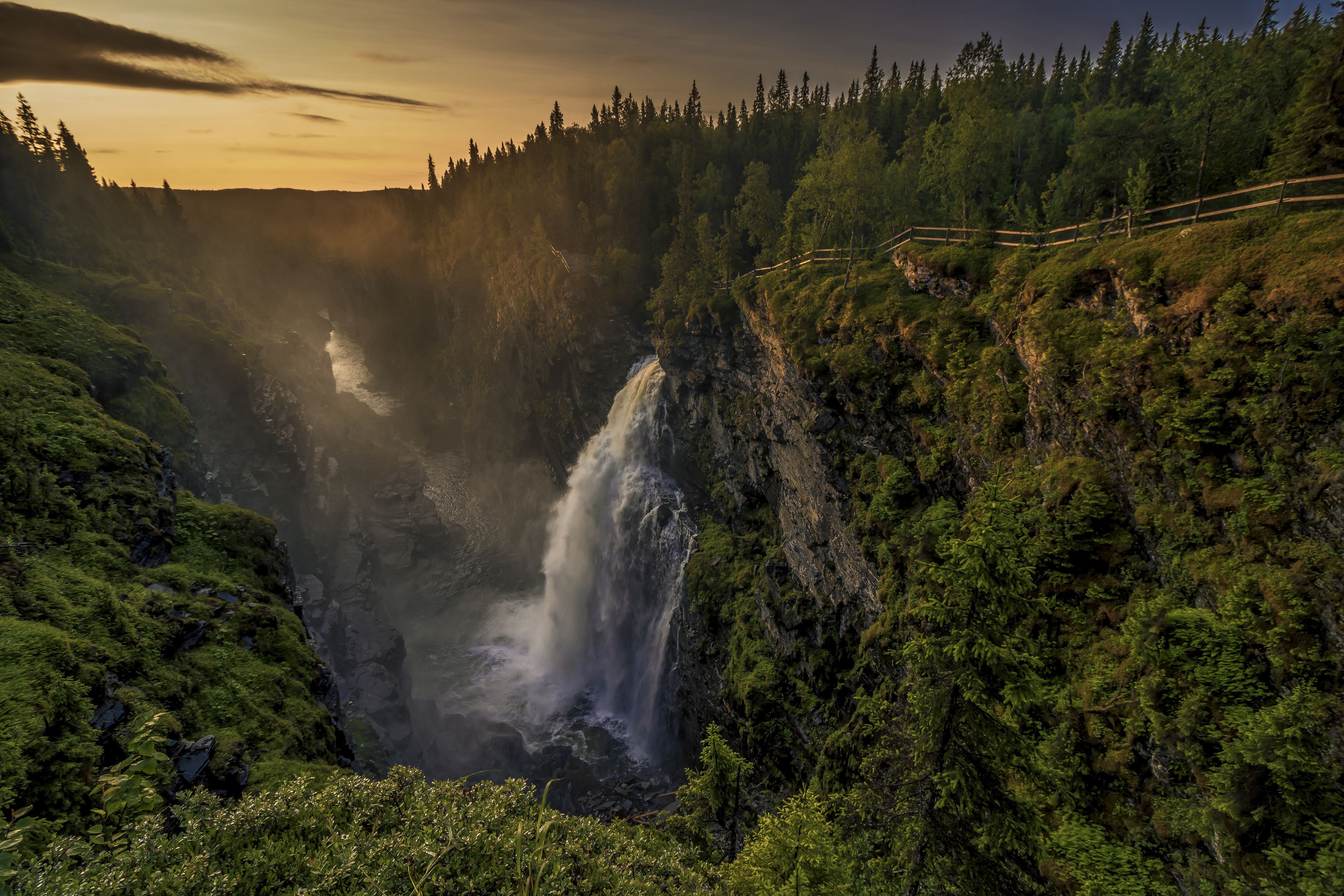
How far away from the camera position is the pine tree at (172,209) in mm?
95812

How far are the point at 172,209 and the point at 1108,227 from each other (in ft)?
462

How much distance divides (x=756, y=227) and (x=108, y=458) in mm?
47250

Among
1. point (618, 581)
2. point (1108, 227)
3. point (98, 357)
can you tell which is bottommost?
point (618, 581)

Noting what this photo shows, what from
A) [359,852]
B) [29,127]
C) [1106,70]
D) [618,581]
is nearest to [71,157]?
[29,127]

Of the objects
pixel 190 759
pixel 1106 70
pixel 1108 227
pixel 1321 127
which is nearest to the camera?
pixel 190 759

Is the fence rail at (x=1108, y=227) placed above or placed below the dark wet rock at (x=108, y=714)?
above

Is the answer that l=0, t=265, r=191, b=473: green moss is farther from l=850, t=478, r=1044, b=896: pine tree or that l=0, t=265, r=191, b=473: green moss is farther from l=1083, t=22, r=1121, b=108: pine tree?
l=1083, t=22, r=1121, b=108: pine tree

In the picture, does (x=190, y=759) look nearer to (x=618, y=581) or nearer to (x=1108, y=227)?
(x=1108, y=227)

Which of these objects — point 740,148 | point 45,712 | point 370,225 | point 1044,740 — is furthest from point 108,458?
point 370,225

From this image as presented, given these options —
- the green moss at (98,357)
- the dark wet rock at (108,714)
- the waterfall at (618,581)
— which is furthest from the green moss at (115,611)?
the waterfall at (618,581)

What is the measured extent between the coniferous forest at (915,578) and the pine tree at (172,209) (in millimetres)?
67402

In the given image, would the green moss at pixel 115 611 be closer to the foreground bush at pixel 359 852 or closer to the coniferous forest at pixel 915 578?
the coniferous forest at pixel 915 578

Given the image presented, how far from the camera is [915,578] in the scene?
2011cm

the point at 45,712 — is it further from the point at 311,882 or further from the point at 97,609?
the point at 311,882
